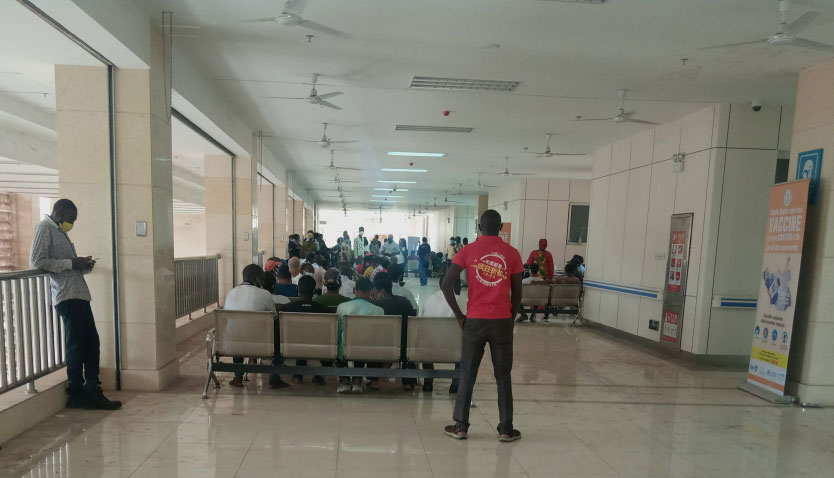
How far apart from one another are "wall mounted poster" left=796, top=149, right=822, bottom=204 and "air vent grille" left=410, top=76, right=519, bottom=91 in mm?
3266

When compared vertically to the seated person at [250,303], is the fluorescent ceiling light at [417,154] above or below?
above

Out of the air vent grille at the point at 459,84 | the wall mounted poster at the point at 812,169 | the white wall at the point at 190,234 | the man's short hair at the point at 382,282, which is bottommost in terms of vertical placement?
the white wall at the point at 190,234

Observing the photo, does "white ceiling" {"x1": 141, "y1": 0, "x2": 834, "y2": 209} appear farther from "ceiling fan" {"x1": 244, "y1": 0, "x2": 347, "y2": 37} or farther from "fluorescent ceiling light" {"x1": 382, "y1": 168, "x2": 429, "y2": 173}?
"fluorescent ceiling light" {"x1": 382, "y1": 168, "x2": 429, "y2": 173}

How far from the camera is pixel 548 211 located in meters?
14.0

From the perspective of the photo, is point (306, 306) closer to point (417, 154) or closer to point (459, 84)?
point (459, 84)

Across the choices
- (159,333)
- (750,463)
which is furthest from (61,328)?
(750,463)

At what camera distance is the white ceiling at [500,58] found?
3873 mm

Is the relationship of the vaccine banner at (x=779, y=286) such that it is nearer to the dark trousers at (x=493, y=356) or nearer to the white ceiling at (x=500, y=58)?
the white ceiling at (x=500, y=58)

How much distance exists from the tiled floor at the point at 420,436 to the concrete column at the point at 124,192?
1.88ft

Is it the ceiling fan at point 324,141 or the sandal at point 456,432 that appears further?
the ceiling fan at point 324,141

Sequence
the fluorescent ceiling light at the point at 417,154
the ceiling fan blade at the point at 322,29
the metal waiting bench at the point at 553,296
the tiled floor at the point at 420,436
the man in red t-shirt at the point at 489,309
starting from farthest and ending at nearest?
1. the fluorescent ceiling light at the point at 417,154
2. the metal waiting bench at the point at 553,296
3. the ceiling fan blade at the point at 322,29
4. the man in red t-shirt at the point at 489,309
5. the tiled floor at the point at 420,436

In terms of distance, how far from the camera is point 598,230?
9.20 m

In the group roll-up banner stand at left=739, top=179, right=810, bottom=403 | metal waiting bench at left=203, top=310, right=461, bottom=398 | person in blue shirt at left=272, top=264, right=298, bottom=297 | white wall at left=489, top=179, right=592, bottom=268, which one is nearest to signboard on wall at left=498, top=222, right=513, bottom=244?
white wall at left=489, top=179, right=592, bottom=268

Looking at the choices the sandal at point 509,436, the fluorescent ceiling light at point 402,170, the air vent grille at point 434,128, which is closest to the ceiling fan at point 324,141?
the air vent grille at point 434,128
